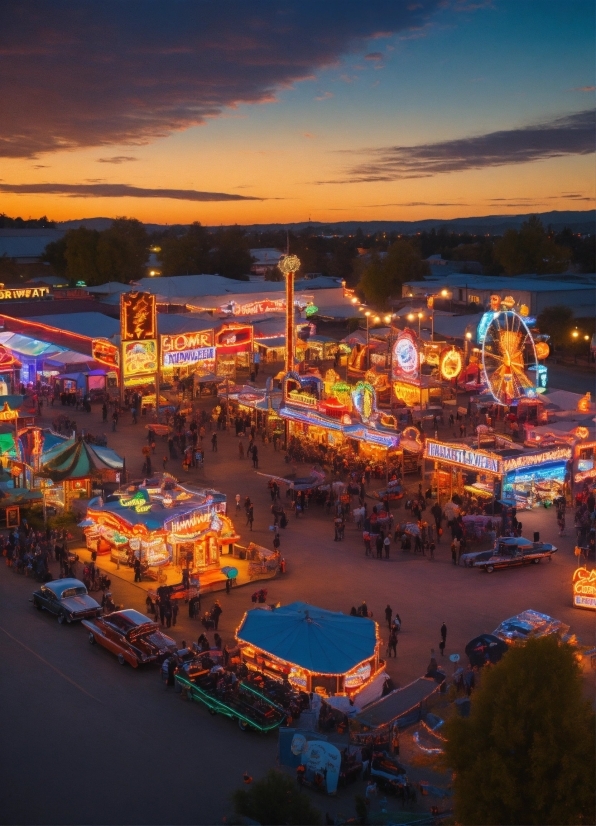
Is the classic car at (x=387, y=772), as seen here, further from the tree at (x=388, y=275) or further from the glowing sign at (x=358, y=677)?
the tree at (x=388, y=275)

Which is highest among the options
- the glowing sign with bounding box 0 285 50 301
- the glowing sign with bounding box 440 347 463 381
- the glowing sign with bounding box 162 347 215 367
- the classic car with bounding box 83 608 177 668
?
the glowing sign with bounding box 0 285 50 301

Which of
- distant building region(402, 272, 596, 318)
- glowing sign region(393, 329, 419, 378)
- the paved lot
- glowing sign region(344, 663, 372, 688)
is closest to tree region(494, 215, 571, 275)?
distant building region(402, 272, 596, 318)

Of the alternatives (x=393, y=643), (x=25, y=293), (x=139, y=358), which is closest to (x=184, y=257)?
(x=25, y=293)

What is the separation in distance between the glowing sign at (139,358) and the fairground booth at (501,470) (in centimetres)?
1441

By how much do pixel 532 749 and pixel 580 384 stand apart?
35.5 metres

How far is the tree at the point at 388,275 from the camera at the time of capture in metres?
70.4

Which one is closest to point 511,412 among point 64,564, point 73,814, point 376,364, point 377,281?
point 376,364

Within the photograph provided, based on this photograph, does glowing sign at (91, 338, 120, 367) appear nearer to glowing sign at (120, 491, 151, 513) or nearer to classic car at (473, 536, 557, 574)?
glowing sign at (120, 491, 151, 513)

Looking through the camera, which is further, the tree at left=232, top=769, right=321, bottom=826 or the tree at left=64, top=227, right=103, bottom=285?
the tree at left=64, top=227, right=103, bottom=285

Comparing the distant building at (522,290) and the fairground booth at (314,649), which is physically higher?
the distant building at (522,290)

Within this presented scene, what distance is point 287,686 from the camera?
16141 mm

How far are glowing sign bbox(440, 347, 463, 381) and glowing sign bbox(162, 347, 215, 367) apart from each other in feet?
33.9

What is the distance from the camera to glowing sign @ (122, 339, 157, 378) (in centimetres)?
3775

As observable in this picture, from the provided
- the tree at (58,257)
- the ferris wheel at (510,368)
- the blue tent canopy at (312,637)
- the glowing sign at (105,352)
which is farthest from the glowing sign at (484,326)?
the tree at (58,257)
